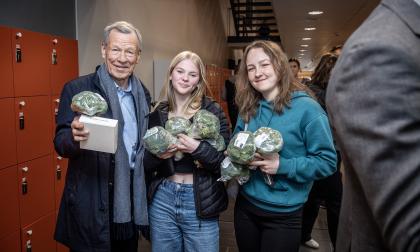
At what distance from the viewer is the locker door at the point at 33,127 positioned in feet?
7.91

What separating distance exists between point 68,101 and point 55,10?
5.02 feet

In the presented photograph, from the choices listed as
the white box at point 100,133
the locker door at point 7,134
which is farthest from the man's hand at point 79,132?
the locker door at point 7,134

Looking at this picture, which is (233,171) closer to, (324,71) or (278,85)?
(278,85)

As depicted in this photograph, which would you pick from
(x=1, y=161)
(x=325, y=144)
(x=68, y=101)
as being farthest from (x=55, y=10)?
(x=325, y=144)

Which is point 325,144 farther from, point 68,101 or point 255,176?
point 68,101

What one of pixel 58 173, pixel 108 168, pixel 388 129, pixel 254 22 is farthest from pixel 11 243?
pixel 254 22

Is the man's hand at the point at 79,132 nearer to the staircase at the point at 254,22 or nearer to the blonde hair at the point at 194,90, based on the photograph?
the blonde hair at the point at 194,90

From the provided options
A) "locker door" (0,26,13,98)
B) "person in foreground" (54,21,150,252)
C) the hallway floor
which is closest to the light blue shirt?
"person in foreground" (54,21,150,252)

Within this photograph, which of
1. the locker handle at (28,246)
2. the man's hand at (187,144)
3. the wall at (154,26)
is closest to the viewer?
the man's hand at (187,144)

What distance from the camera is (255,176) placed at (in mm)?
1721

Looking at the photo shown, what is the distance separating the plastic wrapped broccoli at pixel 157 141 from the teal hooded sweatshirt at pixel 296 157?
445 millimetres

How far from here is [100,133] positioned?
1.45 m

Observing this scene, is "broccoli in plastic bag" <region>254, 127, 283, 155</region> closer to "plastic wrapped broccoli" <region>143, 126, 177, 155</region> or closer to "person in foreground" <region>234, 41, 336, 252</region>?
"person in foreground" <region>234, 41, 336, 252</region>

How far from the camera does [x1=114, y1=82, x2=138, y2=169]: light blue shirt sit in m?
1.74
